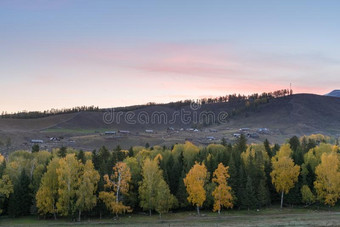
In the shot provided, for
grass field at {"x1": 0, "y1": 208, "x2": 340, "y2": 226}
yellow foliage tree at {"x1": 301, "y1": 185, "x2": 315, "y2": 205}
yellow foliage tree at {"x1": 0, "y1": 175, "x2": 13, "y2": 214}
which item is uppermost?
yellow foliage tree at {"x1": 0, "y1": 175, "x2": 13, "y2": 214}

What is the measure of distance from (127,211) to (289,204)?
33.3 meters

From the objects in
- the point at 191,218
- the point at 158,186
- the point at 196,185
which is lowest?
the point at 191,218

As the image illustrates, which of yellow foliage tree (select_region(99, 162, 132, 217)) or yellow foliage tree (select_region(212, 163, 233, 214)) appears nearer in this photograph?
yellow foliage tree (select_region(99, 162, 132, 217))

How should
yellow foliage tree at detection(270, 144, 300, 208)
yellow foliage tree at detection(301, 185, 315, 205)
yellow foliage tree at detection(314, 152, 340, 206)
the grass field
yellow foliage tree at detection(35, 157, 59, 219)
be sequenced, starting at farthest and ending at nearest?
yellow foliage tree at detection(270, 144, 300, 208), yellow foliage tree at detection(301, 185, 315, 205), yellow foliage tree at detection(314, 152, 340, 206), yellow foliage tree at detection(35, 157, 59, 219), the grass field

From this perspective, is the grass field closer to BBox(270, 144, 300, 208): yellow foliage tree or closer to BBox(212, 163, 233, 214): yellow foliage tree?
BBox(212, 163, 233, 214): yellow foliage tree

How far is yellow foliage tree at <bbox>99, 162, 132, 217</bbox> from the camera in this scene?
2463 inches

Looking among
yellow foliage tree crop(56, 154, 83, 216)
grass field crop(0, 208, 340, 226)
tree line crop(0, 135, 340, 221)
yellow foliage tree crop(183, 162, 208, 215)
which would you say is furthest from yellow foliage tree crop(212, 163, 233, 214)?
yellow foliage tree crop(56, 154, 83, 216)

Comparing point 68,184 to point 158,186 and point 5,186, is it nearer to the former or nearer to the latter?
point 5,186

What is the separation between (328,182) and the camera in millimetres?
69125

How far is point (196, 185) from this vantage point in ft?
218

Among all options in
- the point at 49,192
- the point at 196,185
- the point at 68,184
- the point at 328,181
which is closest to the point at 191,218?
the point at 196,185

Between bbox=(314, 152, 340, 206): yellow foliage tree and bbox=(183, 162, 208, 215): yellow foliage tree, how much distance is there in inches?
901

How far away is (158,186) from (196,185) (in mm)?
7056

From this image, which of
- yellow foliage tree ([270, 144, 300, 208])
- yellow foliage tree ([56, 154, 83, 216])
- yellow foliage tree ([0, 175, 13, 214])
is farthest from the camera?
yellow foliage tree ([270, 144, 300, 208])
